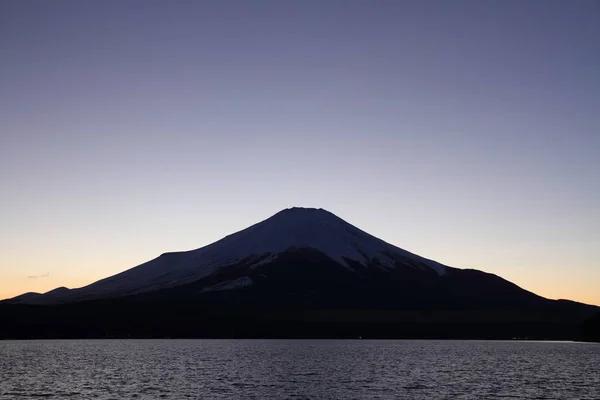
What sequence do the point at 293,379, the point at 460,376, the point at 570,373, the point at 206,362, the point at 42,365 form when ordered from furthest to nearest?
the point at 206,362 → the point at 42,365 → the point at 570,373 → the point at 460,376 → the point at 293,379

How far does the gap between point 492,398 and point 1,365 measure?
87766mm

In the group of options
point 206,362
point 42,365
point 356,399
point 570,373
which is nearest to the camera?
point 356,399

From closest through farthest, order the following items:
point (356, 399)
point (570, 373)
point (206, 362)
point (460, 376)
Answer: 1. point (356, 399)
2. point (460, 376)
3. point (570, 373)
4. point (206, 362)

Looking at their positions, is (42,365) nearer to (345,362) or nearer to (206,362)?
(206,362)

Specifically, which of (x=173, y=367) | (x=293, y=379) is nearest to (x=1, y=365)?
(x=173, y=367)

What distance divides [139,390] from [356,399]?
85.1ft

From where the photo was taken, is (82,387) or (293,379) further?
Result: (293,379)

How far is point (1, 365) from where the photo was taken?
125562 millimetres

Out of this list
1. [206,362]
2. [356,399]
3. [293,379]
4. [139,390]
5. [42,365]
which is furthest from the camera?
[206,362]

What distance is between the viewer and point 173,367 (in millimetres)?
122625

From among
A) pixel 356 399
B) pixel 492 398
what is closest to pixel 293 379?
pixel 356 399

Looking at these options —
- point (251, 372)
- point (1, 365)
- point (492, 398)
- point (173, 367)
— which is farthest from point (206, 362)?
point (492, 398)

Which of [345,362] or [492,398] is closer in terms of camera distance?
[492,398]

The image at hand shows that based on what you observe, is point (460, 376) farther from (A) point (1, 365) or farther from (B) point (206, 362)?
(A) point (1, 365)
